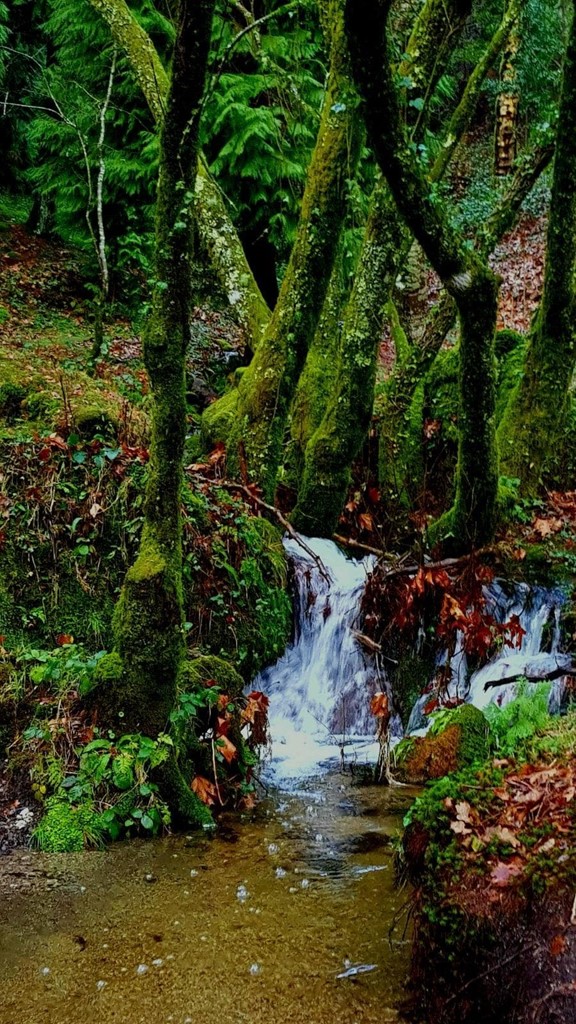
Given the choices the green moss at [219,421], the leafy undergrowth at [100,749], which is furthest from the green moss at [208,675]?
the green moss at [219,421]

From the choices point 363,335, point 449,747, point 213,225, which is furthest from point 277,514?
point 213,225

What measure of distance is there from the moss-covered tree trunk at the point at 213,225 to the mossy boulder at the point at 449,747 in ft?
19.0

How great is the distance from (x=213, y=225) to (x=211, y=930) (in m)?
8.48

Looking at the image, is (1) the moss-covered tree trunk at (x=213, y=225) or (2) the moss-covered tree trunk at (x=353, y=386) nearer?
(2) the moss-covered tree trunk at (x=353, y=386)

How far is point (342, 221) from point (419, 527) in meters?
3.30

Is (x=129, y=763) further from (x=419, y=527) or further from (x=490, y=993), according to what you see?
(x=419, y=527)

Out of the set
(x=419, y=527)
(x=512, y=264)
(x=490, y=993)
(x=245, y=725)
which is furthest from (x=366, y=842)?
(x=512, y=264)

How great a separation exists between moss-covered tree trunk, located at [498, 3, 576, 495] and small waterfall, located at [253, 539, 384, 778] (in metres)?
2.64

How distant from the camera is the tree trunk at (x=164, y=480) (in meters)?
4.48

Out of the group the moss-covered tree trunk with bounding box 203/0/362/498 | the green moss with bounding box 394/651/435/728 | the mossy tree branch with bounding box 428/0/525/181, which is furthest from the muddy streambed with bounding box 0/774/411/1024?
the mossy tree branch with bounding box 428/0/525/181

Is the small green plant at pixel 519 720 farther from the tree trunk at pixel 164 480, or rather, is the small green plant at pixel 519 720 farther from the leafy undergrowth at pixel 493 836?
the tree trunk at pixel 164 480

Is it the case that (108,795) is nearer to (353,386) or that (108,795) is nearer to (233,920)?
(233,920)

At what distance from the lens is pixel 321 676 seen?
726 cm

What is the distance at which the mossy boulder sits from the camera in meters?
4.84
